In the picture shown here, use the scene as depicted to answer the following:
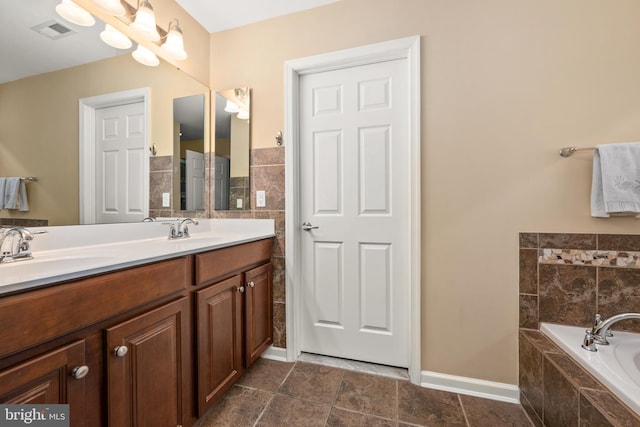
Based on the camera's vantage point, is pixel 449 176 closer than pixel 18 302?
No

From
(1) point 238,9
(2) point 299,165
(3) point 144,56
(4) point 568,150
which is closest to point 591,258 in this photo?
(4) point 568,150

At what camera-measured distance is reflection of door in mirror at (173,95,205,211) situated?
1.82 meters

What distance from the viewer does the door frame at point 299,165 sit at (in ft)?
5.10

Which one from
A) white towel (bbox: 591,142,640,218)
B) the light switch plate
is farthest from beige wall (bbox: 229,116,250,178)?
white towel (bbox: 591,142,640,218)

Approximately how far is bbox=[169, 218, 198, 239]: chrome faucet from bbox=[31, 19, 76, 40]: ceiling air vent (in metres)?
1.03

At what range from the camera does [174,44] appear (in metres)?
1.66

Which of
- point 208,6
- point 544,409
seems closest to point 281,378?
point 544,409

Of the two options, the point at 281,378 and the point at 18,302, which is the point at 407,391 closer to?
the point at 281,378

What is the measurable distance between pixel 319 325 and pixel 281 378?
40 cm

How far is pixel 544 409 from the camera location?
1.19m

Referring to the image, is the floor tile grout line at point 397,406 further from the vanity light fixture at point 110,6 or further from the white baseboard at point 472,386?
the vanity light fixture at point 110,6

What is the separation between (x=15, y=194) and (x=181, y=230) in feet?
2.46

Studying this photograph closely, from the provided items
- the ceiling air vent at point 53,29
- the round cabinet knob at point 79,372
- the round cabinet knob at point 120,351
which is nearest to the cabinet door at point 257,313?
the round cabinet knob at point 120,351

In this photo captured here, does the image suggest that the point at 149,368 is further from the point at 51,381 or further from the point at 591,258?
the point at 591,258
